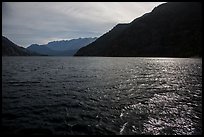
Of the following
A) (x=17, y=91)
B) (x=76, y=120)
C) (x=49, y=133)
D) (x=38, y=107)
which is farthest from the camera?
(x=17, y=91)

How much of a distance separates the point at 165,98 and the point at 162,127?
15.3 meters

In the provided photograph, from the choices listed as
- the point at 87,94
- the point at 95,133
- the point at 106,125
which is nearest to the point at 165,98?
the point at 87,94

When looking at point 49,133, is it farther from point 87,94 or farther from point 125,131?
point 87,94

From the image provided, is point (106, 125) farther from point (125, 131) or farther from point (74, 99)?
point (74, 99)

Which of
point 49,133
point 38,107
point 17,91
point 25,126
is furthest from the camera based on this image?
point 17,91

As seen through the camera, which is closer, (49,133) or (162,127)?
(49,133)

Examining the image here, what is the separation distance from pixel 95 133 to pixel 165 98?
67.4 ft

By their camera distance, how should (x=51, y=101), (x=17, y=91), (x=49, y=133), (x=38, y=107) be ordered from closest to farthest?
(x=49, y=133) < (x=38, y=107) < (x=51, y=101) < (x=17, y=91)

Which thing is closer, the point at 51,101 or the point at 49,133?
the point at 49,133

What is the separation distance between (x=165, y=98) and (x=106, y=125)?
1807cm

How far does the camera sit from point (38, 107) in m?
29.6

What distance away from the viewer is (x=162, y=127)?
23.0m

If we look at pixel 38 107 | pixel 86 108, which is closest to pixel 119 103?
pixel 86 108

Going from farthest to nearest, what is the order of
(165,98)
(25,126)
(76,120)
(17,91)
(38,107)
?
(17,91) → (165,98) → (38,107) → (76,120) → (25,126)
